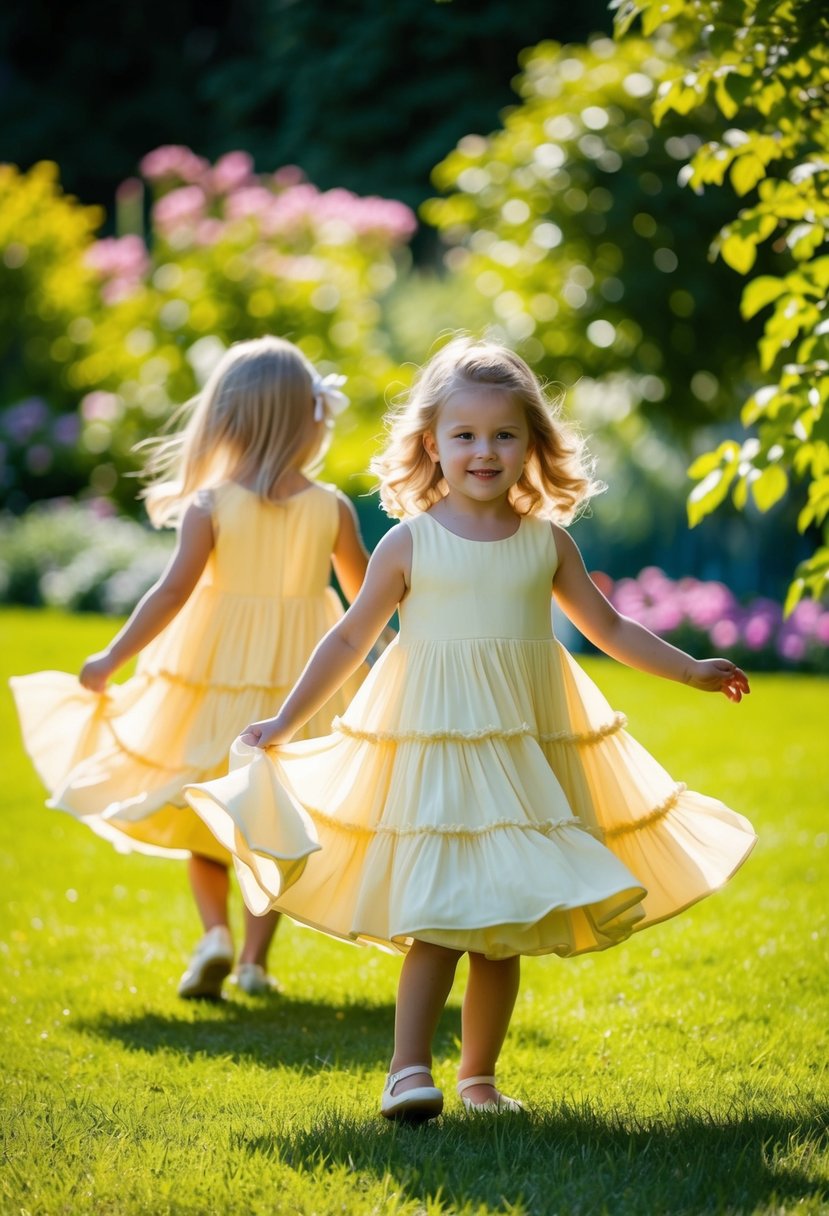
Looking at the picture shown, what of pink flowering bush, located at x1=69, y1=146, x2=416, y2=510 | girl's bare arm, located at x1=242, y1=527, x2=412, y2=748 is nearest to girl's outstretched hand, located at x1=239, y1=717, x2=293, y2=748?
girl's bare arm, located at x1=242, y1=527, x2=412, y2=748

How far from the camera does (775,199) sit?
3809 mm

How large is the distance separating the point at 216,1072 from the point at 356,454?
8.17 meters

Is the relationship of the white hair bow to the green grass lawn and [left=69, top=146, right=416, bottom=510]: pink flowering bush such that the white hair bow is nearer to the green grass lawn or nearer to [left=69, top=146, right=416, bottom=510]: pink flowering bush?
the green grass lawn

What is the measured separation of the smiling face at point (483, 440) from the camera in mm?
3020

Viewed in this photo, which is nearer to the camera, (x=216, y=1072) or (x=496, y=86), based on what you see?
(x=216, y=1072)

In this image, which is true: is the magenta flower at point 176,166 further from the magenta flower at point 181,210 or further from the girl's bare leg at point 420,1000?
the girl's bare leg at point 420,1000

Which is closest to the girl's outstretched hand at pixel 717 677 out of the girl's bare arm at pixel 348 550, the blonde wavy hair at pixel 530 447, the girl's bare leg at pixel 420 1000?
the blonde wavy hair at pixel 530 447

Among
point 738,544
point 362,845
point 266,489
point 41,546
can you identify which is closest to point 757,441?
point 266,489

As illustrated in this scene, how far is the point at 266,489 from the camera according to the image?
3.99m

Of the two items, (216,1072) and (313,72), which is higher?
(313,72)

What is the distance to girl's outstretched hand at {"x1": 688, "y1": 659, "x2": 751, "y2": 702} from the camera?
3.05 metres

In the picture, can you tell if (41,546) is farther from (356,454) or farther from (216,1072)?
(216,1072)

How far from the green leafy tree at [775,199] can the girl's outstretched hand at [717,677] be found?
1.67ft

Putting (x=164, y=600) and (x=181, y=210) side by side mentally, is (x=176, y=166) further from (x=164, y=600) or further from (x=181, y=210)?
(x=164, y=600)
